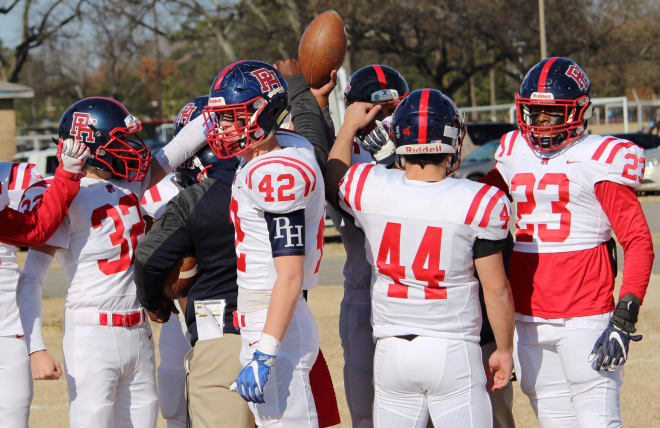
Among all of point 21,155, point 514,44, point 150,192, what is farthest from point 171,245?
point 514,44

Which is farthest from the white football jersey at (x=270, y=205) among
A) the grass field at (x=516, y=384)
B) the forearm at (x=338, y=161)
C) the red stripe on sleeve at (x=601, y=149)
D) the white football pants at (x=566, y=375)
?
the grass field at (x=516, y=384)

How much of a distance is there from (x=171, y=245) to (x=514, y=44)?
109 feet

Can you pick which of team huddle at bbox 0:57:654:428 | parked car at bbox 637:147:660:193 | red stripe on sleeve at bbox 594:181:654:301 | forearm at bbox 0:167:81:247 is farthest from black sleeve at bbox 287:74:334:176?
parked car at bbox 637:147:660:193

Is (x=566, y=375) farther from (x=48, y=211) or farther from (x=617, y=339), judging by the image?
(x=48, y=211)

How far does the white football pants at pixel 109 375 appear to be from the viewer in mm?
3818

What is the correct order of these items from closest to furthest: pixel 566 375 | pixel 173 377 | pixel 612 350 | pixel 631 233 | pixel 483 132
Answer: pixel 612 350
pixel 631 233
pixel 566 375
pixel 173 377
pixel 483 132

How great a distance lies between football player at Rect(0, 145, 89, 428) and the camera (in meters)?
3.76

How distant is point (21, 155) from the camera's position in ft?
70.6

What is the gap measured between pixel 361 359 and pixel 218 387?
41.3 inches

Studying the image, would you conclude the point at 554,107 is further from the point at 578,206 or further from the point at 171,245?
the point at 171,245

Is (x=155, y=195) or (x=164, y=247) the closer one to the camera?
(x=164, y=247)

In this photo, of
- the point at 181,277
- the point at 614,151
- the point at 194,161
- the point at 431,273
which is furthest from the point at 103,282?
the point at 614,151

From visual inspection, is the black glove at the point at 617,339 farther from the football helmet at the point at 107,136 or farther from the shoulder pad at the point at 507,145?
the football helmet at the point at 107,136

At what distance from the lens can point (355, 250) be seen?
171 inches
